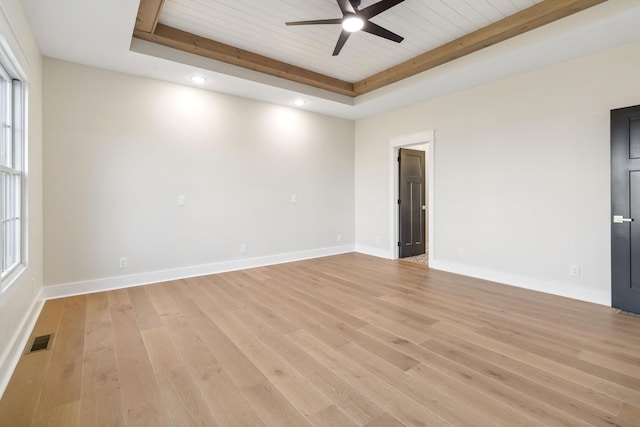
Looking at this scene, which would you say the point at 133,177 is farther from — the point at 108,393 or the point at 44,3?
the point at 108,393

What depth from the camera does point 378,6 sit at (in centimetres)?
256

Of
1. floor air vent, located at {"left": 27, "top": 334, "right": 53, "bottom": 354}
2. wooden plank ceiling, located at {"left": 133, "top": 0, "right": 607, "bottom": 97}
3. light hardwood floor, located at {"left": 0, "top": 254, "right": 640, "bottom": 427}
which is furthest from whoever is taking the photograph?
wooden plank ceiling, located at {"left": 133, "top": 0, "right": 607, "bottom": 97}

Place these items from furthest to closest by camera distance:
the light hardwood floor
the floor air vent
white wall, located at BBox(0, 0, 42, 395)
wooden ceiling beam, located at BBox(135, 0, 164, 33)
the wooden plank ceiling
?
the wooden plank ceiling, wooden ceiling beam, located at BBox(135, 0, 164, 33), the floor air vent, white wall, located at BBox(0, 0, 42, 395), the light hardwood floor

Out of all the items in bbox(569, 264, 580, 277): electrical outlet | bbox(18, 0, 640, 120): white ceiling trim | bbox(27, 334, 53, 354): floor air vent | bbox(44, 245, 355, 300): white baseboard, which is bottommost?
bbox(27, 334, 53, 354): floor air vent

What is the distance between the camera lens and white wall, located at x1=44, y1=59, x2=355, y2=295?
3.46 metres

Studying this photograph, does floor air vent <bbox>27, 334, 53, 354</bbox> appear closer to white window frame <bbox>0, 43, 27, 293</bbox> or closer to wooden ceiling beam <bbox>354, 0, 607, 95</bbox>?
white window frame <bbox>0, 43, 27, 293</bbox>

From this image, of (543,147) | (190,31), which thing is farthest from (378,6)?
(543,147)

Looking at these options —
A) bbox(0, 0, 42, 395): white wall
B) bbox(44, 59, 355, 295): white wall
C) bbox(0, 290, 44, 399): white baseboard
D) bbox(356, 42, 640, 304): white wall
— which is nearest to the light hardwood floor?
bbox(0, 290, 44, 399): white baseboard

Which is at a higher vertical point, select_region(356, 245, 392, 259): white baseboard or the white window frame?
the white window frame

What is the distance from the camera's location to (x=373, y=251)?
5961mm

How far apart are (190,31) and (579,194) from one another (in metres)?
4.77

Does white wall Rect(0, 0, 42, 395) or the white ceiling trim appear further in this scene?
the white ceiling trim

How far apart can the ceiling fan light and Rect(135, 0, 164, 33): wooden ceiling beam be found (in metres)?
1.65

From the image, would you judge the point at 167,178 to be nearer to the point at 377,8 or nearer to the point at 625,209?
the point at 377,8
